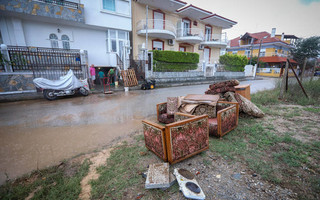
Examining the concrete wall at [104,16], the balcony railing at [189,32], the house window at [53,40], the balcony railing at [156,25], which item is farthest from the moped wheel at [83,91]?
the balcony railing at [189,32]

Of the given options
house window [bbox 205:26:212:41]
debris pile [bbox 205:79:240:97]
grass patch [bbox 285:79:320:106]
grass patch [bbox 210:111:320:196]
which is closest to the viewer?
grass patch [bbox 210:111:320:196]

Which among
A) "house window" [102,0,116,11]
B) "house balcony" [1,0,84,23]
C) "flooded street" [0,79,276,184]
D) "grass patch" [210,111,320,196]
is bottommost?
"flooded street" [0,79,276,184]

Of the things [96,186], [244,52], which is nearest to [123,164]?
[96,186]

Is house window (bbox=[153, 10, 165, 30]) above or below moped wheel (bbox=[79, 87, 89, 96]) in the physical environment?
above

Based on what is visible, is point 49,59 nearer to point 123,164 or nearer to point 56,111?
point 56,111

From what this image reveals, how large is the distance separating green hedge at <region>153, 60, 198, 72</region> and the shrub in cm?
638

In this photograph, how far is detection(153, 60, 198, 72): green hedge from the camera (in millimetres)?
13969

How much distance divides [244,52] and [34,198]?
4135 cm

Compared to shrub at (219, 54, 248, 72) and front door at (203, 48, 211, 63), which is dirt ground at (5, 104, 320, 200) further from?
front door at (203, 48, 211, 63)

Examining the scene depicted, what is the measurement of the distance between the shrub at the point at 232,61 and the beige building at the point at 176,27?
103 inches

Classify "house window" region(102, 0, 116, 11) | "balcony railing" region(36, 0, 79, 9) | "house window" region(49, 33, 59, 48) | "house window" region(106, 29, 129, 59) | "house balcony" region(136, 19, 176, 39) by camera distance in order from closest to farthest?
"balcony railing" region(36, 0, 79, 9) → "house window" region(49, 33, 59, 48) → "house window" region(102, 0, 116, 11) → "house window" region(106, 29, 129, 59) → "house balcony" region(136, 19, 176, 39)

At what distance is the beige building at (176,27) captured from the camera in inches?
Result: 611

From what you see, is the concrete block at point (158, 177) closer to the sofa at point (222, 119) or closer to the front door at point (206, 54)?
the sofa at point (222, 119)

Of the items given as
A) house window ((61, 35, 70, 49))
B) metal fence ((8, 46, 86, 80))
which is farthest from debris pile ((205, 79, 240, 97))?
house window ((61, 35, 70, 49))
